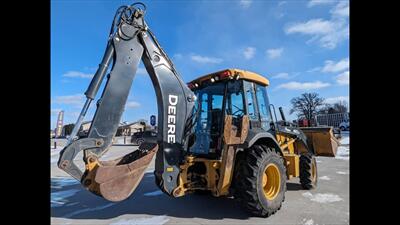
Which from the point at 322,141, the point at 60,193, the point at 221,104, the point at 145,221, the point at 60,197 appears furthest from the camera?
the point at 322,141

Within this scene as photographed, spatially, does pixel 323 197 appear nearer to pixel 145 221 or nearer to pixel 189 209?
pixel 189 209

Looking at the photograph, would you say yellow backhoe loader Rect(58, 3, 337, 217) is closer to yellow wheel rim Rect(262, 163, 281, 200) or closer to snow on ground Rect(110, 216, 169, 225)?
yellow wheel rim Rect(262, 163, 281, 200)

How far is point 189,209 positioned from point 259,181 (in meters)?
1.42

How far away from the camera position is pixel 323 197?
19.5ft

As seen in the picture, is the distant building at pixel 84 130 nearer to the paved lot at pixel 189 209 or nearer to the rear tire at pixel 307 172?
the paved lot at pixel 189 209

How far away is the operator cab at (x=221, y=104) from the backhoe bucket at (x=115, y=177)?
1.23m

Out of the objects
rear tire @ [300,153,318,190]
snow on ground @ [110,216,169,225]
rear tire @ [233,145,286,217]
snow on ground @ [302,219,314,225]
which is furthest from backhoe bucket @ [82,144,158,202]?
rear tire @ [300,153,318,190]

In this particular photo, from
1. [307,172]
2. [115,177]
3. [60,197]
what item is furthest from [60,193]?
[307,172]

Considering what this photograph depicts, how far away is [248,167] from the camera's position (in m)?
4.50

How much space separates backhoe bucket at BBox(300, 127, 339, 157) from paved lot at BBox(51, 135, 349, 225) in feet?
2.87

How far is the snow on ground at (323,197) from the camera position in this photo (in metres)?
5.68

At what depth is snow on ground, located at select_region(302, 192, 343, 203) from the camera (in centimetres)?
568
